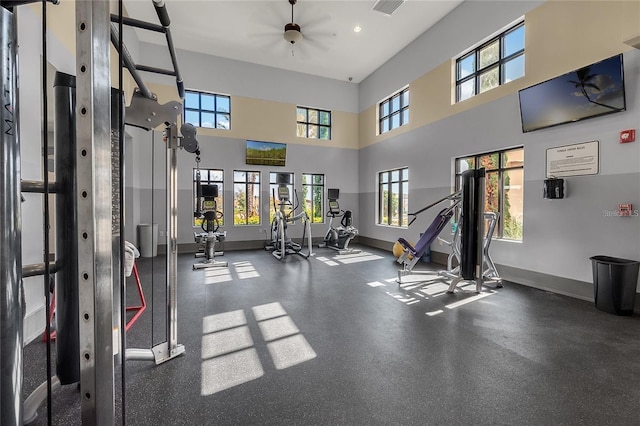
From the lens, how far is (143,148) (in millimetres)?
7480

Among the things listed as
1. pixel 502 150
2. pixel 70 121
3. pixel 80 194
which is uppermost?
pixel 502 150

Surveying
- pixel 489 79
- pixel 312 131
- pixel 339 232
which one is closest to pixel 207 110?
pixel 312 131

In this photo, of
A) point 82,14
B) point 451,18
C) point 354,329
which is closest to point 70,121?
point 82,14

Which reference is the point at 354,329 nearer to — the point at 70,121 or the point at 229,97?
the point at 70,121

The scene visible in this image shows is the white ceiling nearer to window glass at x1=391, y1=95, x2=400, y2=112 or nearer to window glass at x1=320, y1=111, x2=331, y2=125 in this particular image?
window glass at x1=391, y1=95, x2=400, y2=112

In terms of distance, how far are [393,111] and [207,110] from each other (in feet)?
18.0

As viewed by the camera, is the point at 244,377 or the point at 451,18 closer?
the point at 244,377

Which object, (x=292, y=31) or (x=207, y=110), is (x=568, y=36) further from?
(x=207, y=110)

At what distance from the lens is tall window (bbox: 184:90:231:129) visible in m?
8.20

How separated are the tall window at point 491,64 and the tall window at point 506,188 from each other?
1373 mm

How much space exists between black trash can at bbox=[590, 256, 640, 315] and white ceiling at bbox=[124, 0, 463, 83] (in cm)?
569

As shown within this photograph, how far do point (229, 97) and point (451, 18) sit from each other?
6065 millimetres

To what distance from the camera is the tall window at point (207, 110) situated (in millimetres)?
8195

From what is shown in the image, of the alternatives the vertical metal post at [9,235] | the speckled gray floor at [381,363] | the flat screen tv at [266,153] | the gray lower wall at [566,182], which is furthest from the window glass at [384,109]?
the vertical metal post at [9,235]
